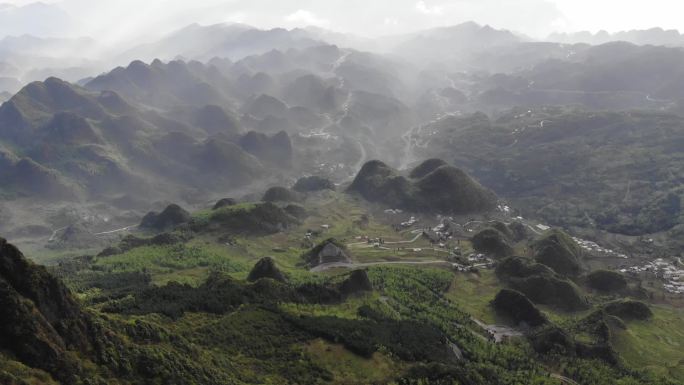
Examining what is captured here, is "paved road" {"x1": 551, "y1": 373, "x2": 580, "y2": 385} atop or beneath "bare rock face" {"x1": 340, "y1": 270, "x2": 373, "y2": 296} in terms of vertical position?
beneath

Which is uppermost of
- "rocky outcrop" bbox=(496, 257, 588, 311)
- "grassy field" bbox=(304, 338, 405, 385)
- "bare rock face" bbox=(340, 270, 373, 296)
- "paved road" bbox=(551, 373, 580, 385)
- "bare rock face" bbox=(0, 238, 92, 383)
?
"bare rock face" bbox=(0, 238, 92, 383)

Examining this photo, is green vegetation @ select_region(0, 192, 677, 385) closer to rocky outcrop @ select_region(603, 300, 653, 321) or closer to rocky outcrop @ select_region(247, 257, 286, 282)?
rocky outcrop @ select_region(247, 257, 286, 282)

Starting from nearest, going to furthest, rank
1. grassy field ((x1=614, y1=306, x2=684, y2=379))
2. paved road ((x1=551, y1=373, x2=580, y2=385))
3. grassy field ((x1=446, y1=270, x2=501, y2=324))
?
paved road ((x1=551, y1=373, x2=580, y2=385)) → grassy field ((x1=614, y1=306, x2=684, y2=379)) → grassy field ((x1=446, y1=270, x2=501, y2=324))

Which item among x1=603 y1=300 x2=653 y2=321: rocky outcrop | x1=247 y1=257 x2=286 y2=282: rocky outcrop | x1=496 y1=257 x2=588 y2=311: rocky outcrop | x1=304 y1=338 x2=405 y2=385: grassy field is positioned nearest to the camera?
x1=304 y1=338 x2=405 y2=385: grassy field

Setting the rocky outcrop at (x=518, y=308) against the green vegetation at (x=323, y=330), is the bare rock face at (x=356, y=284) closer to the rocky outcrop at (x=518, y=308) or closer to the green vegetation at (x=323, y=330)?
the green vegetation at (x=323, y=330)

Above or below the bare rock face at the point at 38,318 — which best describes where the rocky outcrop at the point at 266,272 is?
below

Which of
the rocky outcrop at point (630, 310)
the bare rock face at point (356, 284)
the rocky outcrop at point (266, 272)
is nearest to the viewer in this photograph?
the bare rock face at point (356, 284)

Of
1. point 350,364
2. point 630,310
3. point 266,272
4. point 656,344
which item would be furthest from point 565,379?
point 266,272

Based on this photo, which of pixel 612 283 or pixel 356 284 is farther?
pixel 612 283

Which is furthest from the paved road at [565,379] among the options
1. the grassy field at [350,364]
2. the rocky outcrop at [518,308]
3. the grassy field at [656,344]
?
the grassy field at [350,364]

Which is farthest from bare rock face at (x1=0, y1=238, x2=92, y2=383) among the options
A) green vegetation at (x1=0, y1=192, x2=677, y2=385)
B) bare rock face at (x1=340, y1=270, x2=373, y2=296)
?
bare rock face at (x1=340, y1=270, x2=373, y2=296)

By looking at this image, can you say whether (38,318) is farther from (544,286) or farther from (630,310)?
(630,310)

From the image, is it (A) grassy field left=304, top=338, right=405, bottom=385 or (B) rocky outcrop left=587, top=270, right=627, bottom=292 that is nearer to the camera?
(A) grassy field left=304, top=338, right=405, bottom=385
